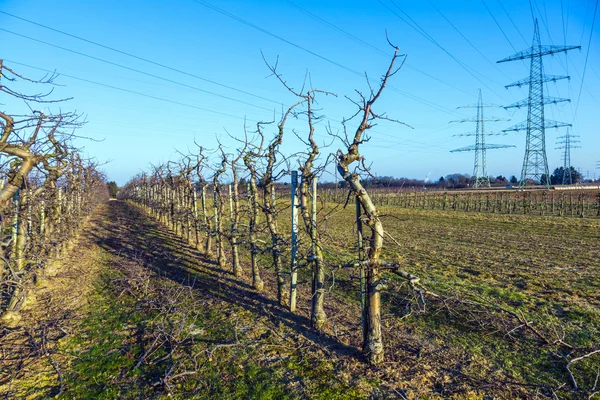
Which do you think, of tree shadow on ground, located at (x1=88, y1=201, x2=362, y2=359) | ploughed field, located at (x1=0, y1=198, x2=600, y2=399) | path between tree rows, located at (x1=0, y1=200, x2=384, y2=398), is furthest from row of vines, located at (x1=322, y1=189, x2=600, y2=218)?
ploughed field, located at (x1=0, y1=198, x2=600, y2=399)

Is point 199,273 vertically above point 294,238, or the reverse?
point 294,238

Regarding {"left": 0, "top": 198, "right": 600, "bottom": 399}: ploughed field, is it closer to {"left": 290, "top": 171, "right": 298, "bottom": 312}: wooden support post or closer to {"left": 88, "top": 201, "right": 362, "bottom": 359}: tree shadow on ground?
{"left": 88, "top": 201, "right": 362, "bottom": 359}: tree shadow on ground

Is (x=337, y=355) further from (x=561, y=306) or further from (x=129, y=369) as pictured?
(x=561, y=306)

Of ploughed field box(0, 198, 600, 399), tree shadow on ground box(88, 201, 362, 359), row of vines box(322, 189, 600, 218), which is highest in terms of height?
row of vines box(322, 189, 600, 218)

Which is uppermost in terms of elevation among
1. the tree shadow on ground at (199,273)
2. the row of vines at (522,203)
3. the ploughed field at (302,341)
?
the row of vines at (522,203)

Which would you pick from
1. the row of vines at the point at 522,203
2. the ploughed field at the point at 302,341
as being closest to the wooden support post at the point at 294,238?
the ploughed field at the point at 302,341

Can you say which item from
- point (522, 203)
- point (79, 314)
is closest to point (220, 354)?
point (79, 314)

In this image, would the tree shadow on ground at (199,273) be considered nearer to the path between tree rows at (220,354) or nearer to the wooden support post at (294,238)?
the path between tree rows at (220,354)

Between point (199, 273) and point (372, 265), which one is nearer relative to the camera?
point (372, 265)

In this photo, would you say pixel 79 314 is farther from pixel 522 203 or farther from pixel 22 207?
pixel 522 203

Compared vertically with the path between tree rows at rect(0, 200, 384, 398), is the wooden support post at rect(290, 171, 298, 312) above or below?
above

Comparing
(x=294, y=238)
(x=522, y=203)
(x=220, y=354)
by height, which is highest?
(x=294, y=238)

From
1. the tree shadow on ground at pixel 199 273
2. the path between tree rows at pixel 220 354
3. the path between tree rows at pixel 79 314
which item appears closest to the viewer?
the path between tree rows at pixel 220 354

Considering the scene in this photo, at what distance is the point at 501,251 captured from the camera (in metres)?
11.3
